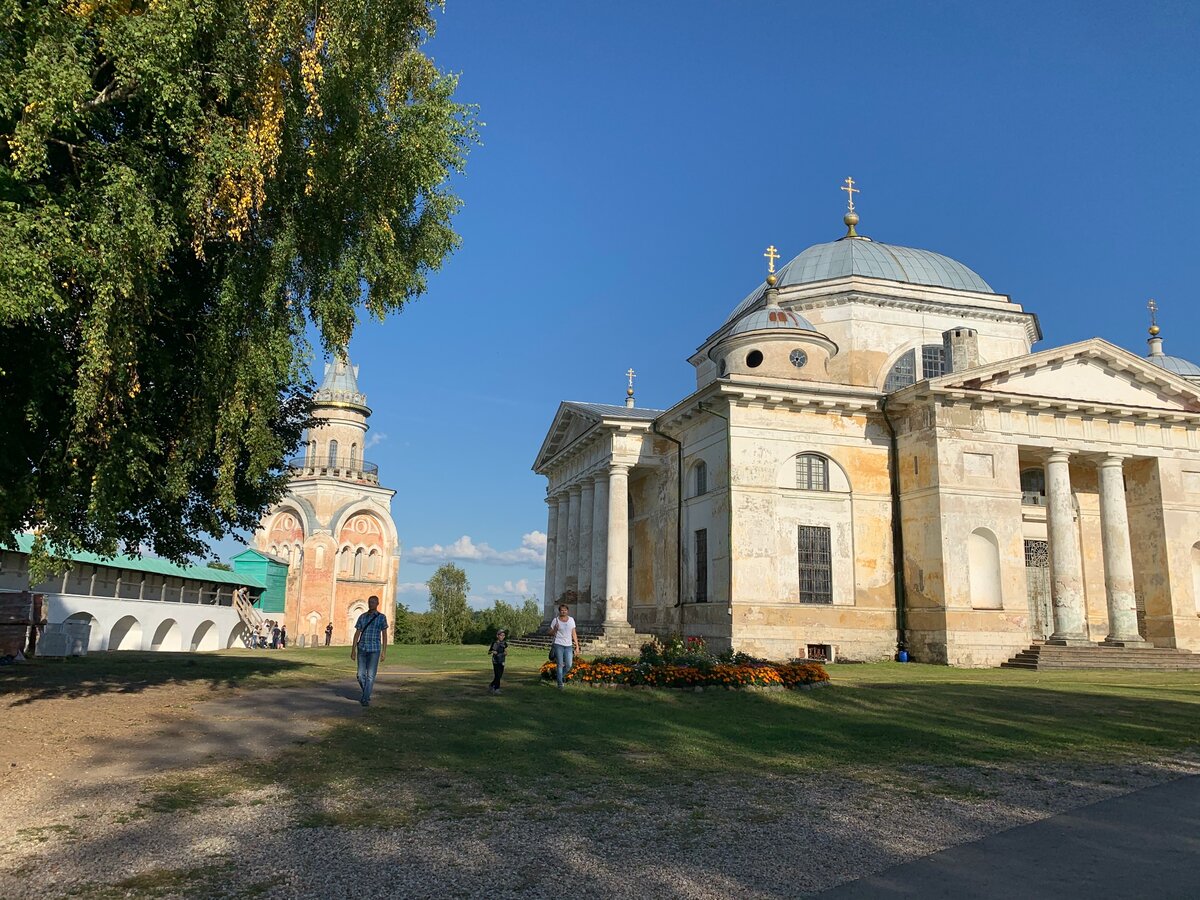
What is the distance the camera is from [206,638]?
46500mm

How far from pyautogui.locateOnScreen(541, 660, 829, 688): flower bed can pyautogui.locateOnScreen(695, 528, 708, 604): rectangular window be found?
12.3m

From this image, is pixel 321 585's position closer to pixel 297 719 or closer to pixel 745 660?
pixel 745 660

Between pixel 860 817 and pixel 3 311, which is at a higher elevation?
pixel 3 311

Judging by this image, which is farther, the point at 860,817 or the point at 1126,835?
the point at 860,817

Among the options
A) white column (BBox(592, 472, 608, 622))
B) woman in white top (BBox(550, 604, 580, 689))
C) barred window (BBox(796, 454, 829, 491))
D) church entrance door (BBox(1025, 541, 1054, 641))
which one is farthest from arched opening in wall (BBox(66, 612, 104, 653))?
church entrance door (BBox(1025, 541, 1054, 641))

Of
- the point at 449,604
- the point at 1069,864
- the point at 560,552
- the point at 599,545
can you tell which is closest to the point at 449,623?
the point at 449,604

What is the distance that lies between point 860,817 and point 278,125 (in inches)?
380

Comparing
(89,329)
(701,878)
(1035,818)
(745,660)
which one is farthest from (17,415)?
(745,660)

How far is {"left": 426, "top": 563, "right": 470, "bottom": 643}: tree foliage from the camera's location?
66562 mm

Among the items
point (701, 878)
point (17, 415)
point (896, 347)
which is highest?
point (896, 347)

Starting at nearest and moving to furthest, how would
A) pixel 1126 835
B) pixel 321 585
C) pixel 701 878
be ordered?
pixel 701 878 < pixel 1126 835 < pixel 321 585

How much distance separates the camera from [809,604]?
91.5 feet

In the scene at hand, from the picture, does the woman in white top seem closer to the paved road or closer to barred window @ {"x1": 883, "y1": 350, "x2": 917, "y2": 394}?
the paved road

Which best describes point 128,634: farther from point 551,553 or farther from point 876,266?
point 876,266
